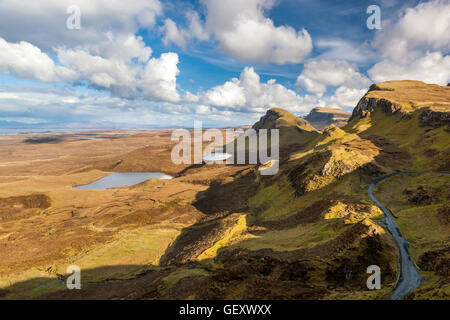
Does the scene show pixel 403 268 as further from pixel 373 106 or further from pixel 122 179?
pixel 122 179

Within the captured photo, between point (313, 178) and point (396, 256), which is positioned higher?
point (313, 178)

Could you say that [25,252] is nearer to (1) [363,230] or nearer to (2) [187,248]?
(2) [187,248]

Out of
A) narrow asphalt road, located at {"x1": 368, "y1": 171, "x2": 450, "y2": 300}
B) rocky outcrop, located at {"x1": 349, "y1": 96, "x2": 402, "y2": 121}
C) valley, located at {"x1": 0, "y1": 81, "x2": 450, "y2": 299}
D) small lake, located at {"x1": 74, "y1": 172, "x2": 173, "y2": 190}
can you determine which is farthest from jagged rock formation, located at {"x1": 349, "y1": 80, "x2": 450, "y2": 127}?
small lake, located at {"x1": 74, "y1": 172, "x2": 173, "y2": 190}

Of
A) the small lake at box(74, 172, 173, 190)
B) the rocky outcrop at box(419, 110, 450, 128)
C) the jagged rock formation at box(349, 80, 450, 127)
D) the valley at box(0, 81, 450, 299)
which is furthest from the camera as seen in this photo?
the small lake at box(74, 172, 173, 190)

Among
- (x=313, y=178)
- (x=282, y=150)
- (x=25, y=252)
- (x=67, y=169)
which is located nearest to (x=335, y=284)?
(x=313, y=178)

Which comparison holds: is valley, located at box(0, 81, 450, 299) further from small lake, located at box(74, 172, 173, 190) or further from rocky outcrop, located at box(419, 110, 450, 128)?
small lake, located at box(74, 172, 173, 190)

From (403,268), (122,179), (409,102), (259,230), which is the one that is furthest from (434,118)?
(122,179)

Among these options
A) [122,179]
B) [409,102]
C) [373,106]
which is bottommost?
[122,179]

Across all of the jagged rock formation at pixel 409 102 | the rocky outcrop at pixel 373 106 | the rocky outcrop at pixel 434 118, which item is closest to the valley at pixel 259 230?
the rocky outcrop at pixel 434 118
